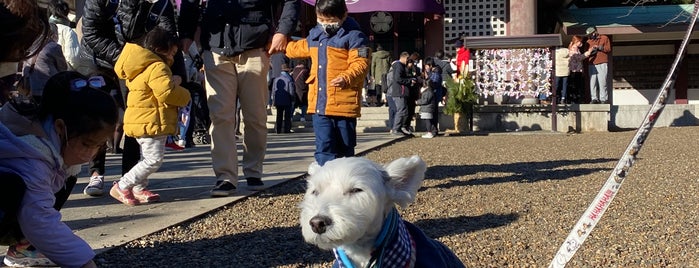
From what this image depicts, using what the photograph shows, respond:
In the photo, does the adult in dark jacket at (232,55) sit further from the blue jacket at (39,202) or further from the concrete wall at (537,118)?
the concrete wall at (537,118)

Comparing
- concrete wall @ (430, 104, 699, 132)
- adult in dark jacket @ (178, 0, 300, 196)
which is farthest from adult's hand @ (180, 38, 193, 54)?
concrete wall @ (430, 104, 699, 132)

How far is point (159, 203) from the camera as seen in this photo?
517 centimetres

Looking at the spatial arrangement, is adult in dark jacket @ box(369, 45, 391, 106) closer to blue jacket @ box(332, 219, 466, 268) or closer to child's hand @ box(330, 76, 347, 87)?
child's hand @ box(330, 76, 347, 87)

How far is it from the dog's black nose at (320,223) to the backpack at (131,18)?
11.1ft

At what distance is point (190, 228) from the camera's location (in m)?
4.38

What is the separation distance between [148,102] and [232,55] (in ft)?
2.30

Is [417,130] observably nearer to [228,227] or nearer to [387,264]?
[228,227]

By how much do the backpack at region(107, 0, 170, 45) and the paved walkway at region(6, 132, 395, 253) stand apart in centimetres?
120

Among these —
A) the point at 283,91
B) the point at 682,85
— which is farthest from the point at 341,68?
the point at 682,85

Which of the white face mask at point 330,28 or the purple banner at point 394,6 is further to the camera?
the purple banner at point 394,6

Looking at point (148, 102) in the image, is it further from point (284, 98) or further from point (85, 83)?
point (284, 98)

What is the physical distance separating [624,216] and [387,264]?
9.65ft

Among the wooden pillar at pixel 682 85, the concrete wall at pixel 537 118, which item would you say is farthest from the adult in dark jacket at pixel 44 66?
the wooden pillar at pixel 682 85

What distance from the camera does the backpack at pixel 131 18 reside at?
17.3ft
